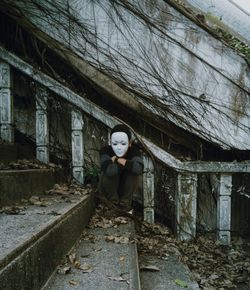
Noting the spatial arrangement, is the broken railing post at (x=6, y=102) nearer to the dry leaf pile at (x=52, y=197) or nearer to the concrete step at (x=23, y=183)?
the concrete step at (x=23, y=183)

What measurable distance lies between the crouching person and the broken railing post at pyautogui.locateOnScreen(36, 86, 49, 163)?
72 centimetres

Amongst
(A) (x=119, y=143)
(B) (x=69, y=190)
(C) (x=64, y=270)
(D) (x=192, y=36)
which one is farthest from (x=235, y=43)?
(C) (x=64, y=270)

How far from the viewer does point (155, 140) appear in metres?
4.39

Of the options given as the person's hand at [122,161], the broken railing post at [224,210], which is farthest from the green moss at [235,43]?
the person's hand at [122,161]

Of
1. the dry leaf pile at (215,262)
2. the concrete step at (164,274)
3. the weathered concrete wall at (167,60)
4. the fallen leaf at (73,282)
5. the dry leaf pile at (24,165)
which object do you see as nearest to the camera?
the fallen leaf at (73,282)

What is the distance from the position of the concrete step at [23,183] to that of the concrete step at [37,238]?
0.12 m

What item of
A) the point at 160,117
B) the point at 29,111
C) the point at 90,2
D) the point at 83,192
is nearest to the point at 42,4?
the point at 90,2

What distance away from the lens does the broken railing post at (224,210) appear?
3.57 m

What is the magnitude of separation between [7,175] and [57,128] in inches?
70.2

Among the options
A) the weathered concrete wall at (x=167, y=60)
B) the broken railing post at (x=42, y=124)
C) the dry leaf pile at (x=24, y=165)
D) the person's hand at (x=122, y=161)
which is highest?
the weathered concrete wall at (x=167, y=60)

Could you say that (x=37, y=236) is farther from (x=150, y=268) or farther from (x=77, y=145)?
(x=77, y=145)

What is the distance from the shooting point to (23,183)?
285 cm

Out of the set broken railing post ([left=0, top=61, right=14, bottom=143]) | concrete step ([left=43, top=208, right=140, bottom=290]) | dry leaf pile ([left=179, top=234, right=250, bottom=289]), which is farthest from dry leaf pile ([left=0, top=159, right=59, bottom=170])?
dry leaf pile ([left=179, top=234, right=250, bottom=289])

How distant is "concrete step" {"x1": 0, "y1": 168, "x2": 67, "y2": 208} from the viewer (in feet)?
8.30
